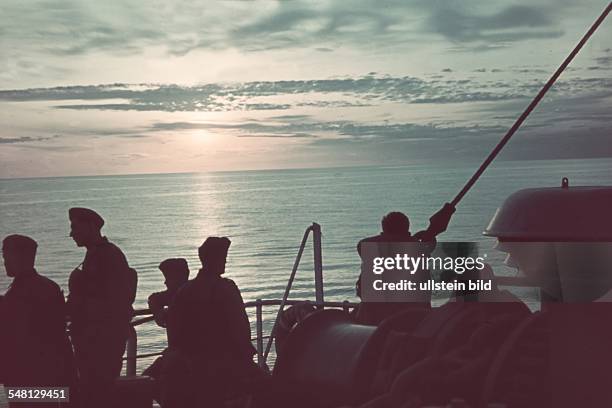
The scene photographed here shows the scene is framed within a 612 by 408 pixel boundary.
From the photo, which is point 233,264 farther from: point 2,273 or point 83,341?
point 83,341

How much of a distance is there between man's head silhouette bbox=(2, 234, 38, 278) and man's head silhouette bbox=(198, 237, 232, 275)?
→ 1.20 meters

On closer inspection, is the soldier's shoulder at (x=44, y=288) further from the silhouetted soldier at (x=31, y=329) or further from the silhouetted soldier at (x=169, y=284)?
the silhouetted soldier at (x=169, y=284)

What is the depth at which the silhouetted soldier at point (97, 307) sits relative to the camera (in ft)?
22.2

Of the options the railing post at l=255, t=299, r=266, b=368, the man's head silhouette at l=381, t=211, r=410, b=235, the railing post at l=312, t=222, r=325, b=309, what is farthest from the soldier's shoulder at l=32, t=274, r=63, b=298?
the railing post at l=312, t=222, r=325, b=309

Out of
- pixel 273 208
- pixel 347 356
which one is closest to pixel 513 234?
pixel 347 356

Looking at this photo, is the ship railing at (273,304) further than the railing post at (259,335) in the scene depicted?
No

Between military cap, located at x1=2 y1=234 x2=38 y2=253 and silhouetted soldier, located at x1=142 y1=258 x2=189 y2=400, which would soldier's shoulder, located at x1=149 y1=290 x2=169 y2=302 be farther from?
military cap, located at x1=2 y1=234 x2=38 y2=253

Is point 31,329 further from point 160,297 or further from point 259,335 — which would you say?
point 259,335

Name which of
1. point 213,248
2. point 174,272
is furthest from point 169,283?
point 213,248

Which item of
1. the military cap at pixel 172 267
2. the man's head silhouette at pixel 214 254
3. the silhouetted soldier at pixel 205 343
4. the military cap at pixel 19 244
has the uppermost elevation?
the military cap at pixel 19 244

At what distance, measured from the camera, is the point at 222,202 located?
179 m

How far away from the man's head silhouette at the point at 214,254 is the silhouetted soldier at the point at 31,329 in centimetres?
108

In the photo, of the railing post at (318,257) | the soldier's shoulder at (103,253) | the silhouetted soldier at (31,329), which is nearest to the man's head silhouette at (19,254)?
the silhouetted soldier at (31,329)

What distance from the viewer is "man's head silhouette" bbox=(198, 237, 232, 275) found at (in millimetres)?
6520
